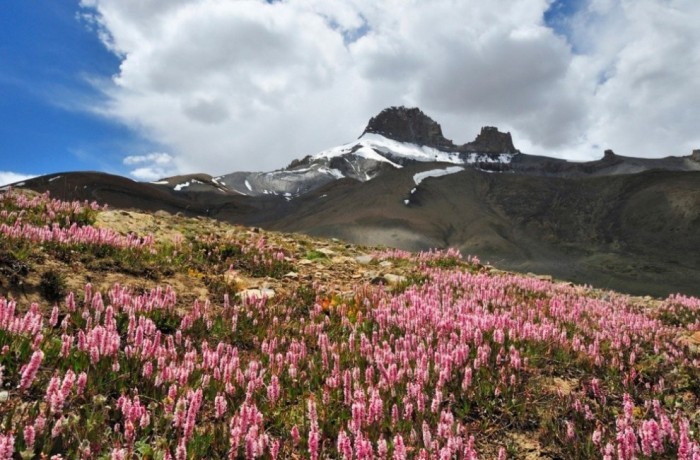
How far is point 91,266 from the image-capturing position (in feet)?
23.1

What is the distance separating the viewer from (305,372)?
15.6ft

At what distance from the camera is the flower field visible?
3307mm

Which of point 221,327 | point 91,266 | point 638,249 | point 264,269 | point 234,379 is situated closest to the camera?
point 234,379

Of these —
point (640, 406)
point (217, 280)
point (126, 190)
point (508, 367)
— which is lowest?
point (640, 406)

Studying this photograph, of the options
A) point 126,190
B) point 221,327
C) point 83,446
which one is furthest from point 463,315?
point 126,190

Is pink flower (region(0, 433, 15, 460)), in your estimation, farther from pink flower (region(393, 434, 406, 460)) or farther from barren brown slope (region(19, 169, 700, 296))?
barren brown slope (region(19, 169, 700, 296))

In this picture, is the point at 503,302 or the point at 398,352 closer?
the point at 398,352

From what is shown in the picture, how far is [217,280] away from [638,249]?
10268 centimetres

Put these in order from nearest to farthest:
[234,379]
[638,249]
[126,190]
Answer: [234,379]
[638,249]
[126,190]

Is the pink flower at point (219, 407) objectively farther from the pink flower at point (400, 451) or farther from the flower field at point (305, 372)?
the pink flower at point (400, 451)

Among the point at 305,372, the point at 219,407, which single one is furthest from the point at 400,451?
the point at 305,372

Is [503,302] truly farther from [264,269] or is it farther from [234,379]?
[234,379]

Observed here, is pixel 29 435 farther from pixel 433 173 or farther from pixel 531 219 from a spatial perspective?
pixel 433 173

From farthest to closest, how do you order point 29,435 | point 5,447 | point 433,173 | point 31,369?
point 433,173, point 31,369, point 29,435, point 5,447
